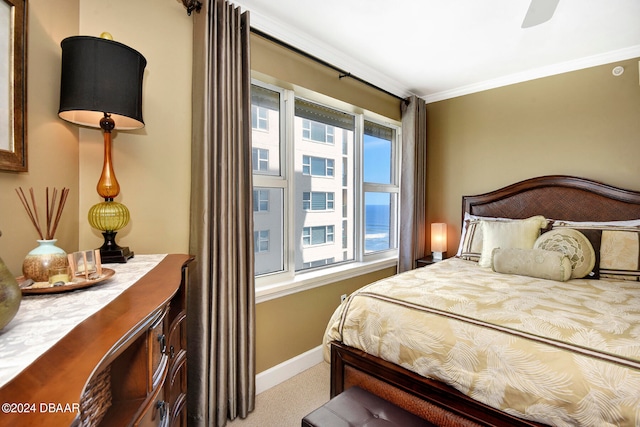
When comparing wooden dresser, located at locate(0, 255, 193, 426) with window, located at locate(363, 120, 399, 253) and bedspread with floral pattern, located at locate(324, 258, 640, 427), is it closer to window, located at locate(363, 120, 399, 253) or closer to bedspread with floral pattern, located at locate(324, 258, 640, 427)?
bedspread with floral pattern, located at locate(324, 258, 640, 427)

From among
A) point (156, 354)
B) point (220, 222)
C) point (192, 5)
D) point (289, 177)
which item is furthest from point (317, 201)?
point (156, 354)

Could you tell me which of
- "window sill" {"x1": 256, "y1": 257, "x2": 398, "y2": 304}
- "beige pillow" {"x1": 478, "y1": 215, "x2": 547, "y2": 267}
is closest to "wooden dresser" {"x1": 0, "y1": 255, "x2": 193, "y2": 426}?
"window sill" {"x1": 256, "y1": 257, "x2": 398, "y2": 304}

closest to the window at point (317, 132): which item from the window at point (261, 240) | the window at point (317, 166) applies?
the window at point (317, 166)

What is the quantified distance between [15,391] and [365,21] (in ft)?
8.32

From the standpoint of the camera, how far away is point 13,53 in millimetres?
1047

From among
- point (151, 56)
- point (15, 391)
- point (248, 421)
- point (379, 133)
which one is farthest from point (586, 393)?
point (379, 133)

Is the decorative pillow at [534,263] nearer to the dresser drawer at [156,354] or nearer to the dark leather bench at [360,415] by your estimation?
the dark leather bench at [360,415]

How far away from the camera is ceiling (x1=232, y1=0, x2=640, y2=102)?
82.1 inches

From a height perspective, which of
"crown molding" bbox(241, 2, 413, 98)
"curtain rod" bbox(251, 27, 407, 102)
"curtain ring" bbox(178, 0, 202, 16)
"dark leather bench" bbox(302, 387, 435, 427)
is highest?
"crown molding" bbox(241, 2, 413, 98)

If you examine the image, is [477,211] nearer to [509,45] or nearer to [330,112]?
[509,45]

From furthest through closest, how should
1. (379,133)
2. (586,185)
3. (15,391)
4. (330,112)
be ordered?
(379,133) < (330,112) < (586,185) < (15,391)

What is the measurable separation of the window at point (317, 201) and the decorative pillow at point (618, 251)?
206 cm

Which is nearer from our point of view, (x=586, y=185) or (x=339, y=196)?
(x=586, y=185)

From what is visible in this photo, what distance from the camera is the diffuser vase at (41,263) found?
3.11ft
